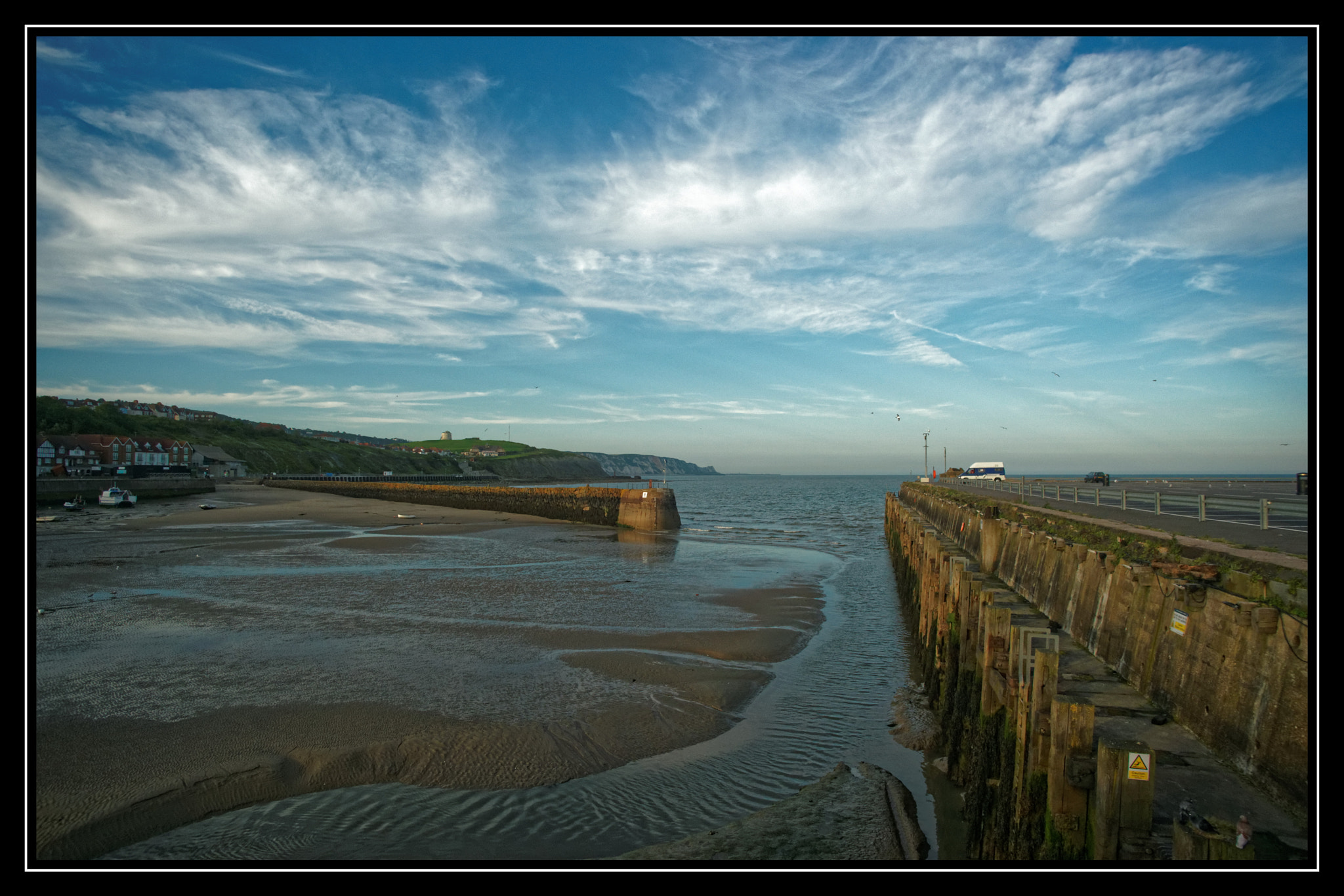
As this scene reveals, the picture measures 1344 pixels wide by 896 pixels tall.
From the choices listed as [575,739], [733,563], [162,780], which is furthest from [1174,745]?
[733,563]

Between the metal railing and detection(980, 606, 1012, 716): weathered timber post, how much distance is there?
162 inches

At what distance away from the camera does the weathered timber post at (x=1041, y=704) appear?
5.25 metres

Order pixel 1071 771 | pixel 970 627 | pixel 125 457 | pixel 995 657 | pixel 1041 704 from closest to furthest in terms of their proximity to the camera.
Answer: pixel 1071 771 → pixel 1041 704 → pixel 995 657 → pixel 970 627 → pixel 125 457

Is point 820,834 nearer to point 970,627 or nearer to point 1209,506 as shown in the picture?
point 970,627

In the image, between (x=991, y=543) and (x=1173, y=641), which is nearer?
(x=1173, y=641)

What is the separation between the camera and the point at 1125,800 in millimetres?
4262

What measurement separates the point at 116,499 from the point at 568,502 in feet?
120

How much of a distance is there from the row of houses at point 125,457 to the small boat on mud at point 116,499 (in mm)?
19780

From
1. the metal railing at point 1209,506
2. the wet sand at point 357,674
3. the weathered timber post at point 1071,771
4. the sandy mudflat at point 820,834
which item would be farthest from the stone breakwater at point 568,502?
the weathered timber post at point 1071,771

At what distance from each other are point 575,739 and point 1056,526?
34.0ft

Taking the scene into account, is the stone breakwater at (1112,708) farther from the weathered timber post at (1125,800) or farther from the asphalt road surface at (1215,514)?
the asphalt road surface at (1215,514)

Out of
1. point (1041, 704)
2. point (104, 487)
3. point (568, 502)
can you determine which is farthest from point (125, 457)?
point (1041, 704)
